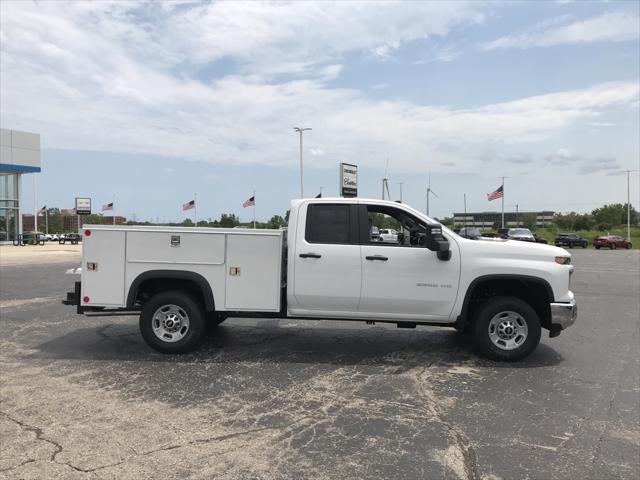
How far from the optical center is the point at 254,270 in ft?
21.8

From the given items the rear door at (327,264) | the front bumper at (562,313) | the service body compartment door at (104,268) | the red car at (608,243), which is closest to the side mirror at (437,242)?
the rear door at (327,264)

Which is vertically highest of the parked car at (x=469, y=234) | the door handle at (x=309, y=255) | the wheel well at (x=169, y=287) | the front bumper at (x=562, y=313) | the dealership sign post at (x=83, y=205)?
the dealership sign post at (x=83, y=205)

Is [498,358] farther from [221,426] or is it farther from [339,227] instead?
[221,426]

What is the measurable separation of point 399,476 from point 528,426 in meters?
1.59

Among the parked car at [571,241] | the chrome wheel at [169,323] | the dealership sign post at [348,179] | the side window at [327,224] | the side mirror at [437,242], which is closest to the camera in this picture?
the side mirror at [437,242]

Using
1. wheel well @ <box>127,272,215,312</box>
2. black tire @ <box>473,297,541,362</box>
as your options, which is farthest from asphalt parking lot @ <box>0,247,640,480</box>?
wheel well @ <box>127,272,215,312</box>

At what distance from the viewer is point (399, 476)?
3.67 meters

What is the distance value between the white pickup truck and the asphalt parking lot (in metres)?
0.53

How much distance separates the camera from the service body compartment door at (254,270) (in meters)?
6.64

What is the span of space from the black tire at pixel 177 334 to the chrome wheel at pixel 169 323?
15mm

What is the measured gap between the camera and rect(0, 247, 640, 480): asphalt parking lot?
385cm

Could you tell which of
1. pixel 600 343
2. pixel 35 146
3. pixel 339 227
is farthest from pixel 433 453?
→ pixel 35 146

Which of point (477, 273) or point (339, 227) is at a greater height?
point (339, 227)

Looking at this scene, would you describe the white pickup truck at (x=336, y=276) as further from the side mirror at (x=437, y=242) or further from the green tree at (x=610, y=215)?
the green tree at (x=610, y=215)
